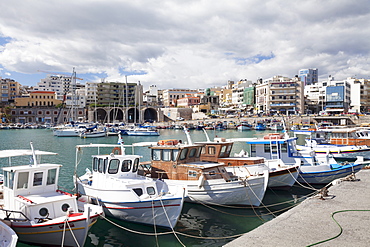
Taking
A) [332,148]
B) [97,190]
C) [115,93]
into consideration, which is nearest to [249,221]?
[97,190]

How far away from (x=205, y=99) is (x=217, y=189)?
11324 centimetres

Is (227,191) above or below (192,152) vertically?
below

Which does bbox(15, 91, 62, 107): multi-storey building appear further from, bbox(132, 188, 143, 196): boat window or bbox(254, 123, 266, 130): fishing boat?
bbox(132, 188, 143, 196): boat window

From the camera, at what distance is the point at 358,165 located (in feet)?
66.7

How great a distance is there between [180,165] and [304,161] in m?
10.3

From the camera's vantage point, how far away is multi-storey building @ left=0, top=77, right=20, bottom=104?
388 feet

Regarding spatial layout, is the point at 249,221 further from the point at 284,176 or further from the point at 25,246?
the point at 25,246

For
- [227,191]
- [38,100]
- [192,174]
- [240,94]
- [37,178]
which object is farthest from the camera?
[240,94]

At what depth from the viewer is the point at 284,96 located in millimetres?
101125

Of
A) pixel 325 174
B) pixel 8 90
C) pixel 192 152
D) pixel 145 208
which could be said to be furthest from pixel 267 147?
pixel 8 90

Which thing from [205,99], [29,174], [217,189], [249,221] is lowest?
[249,221]

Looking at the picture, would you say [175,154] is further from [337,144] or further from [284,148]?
[337,144]

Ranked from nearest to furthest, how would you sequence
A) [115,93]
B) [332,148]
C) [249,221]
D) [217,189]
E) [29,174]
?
[29,174]
[249,221]
[217,189]
[332,148]
[115,93]

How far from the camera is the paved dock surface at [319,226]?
7.77 meters
